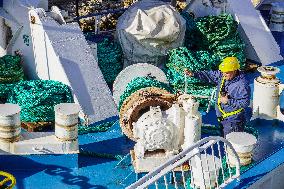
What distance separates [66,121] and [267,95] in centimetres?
318

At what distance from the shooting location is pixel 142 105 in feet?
28.6

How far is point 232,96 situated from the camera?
8469mm

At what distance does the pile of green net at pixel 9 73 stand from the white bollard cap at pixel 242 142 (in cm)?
376

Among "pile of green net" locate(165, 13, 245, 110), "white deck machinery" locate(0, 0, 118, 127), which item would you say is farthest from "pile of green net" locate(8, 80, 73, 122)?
"pile of green net" locate(165, 13, 245, 110)

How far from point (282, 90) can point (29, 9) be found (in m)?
4.40

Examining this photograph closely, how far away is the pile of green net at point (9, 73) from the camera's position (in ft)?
32.7

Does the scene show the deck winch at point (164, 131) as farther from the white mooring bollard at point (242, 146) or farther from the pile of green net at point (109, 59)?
the pile of green net at point (109, 59)

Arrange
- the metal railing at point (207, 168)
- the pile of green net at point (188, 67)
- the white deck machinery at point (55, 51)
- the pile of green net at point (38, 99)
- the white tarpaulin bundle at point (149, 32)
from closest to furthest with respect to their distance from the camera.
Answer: the metal railing at point (207, 168) → the pile of green net at point (38, 99) → the white deck machinery at point (55, 51) → the pile of green net at point (188, 67) → the white tarpaulin bundle at point (149, 32)

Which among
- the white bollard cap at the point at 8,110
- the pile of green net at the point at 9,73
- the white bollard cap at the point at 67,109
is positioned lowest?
the pile of green net at the point at 9,73

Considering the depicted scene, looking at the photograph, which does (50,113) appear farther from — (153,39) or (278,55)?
(278,55)

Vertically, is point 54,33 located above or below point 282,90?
above

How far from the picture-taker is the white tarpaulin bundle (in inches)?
434

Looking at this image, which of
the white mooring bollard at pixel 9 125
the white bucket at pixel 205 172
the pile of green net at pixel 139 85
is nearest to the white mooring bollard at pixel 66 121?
the white mooring bollard at pixel 9 125

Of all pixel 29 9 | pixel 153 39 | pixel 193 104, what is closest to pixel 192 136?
pixel 193 104
